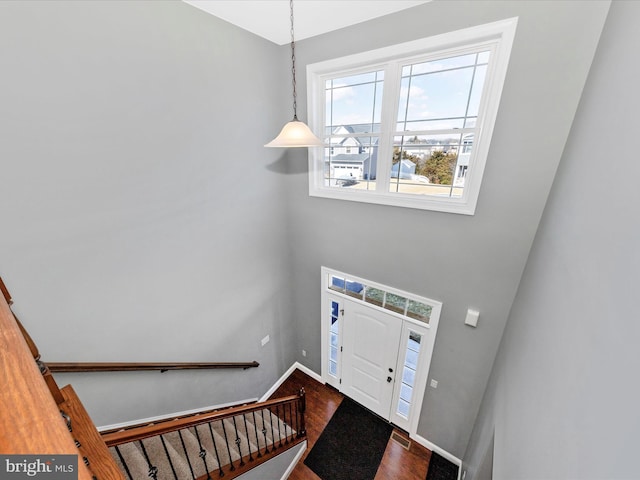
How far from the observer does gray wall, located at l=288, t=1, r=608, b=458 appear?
1979mm

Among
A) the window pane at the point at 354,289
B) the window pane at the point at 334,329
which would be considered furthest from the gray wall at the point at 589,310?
the window pane at the point at 334,329

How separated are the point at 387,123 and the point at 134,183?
2.58 metres

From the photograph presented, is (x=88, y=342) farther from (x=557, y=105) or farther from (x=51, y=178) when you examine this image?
(x=557, y=105)

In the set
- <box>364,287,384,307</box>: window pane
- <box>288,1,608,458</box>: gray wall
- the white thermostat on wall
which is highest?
<box>288,1,608,458</box>: gray wall

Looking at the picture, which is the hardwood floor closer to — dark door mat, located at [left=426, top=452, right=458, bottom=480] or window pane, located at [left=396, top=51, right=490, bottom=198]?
dark door mat, located at [left=426, top=452, right=458, bottom=480]

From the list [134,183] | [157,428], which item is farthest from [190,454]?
[134,183]

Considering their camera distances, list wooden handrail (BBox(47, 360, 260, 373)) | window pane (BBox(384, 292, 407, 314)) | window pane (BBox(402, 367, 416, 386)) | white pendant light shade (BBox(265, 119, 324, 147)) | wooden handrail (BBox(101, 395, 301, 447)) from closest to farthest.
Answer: wooden handrail (BBox(101, 395, 301, 447)) < wooden handrail (BBox(47, 360, 260, 373)) < white pendant light shade (BBox(265, 119, 324, 147)) < window pane (BBox(384, 292, 407, 314)) < window pane (BBox(402, 367, 416, 386))

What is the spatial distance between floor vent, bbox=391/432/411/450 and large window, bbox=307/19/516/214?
3331 mm

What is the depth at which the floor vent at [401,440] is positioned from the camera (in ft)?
12.0

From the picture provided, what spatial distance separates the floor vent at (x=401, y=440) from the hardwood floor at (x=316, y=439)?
0.09 feet

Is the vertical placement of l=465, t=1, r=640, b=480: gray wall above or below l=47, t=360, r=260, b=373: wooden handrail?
above

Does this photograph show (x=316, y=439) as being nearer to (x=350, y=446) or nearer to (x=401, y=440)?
(x=350, y=446)

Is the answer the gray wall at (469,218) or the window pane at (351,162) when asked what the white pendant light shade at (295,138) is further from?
the gray wall at (469,218)

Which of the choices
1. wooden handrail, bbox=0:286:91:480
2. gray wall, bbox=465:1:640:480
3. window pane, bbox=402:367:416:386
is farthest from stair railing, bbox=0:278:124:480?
window pane, bbox=402:367:416:386
